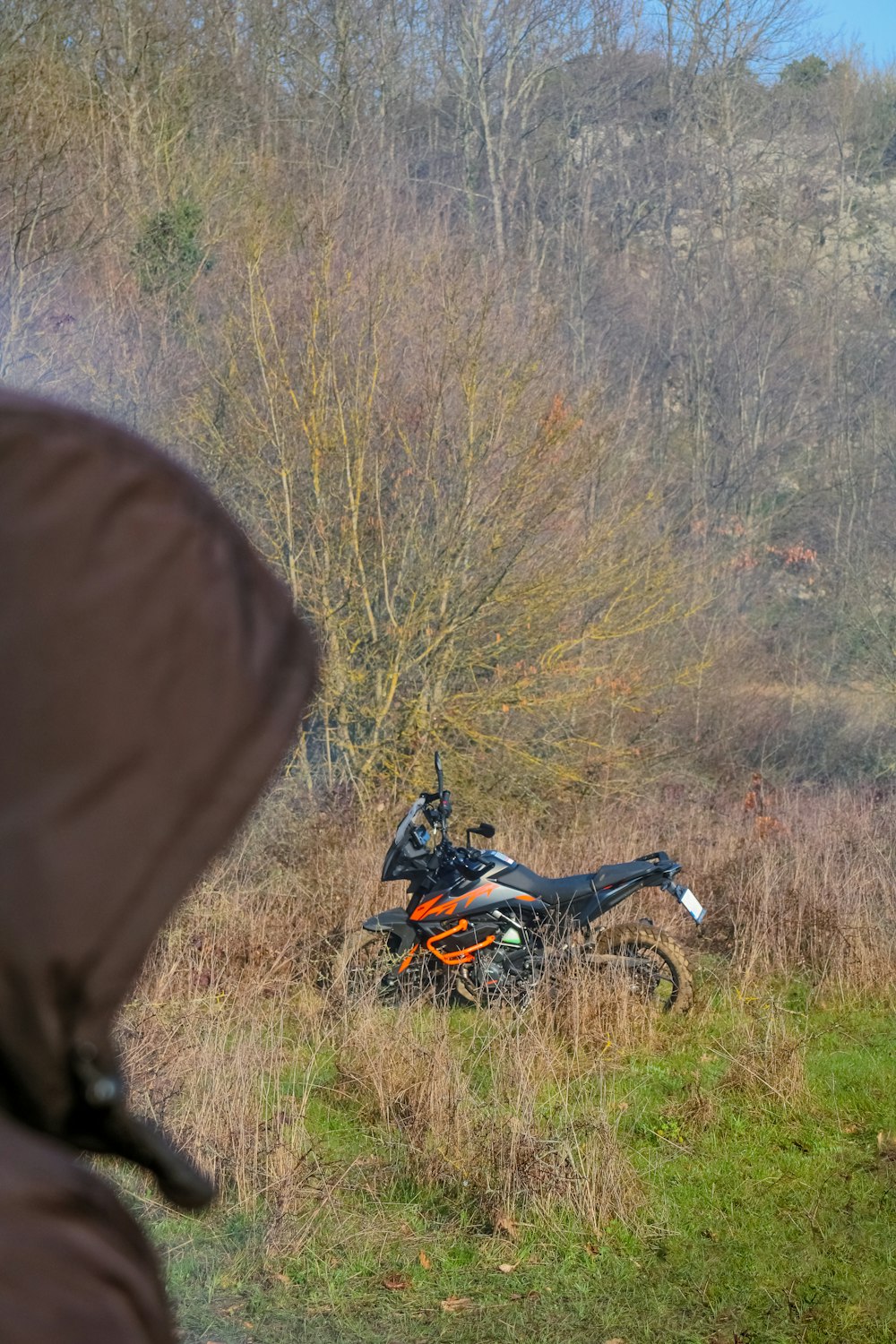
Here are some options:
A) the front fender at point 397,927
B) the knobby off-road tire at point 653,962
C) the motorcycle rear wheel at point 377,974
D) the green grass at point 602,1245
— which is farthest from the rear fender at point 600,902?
the green grass at point 602,1245

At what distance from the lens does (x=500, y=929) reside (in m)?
7.99

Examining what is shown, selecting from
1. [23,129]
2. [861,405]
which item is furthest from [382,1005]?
[861,405]

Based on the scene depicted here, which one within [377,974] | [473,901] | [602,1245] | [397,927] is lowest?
[377,974]

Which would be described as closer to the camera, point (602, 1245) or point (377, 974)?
point (602, 1245)

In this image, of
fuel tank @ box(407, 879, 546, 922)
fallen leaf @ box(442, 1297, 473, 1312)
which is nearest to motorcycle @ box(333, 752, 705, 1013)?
fuel tank @ box(407, 879, 546, 922)

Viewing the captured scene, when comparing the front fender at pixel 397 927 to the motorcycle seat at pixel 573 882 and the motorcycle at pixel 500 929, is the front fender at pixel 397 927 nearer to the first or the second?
the motorcycle at pixel 500 929

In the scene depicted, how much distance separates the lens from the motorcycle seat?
26.0 feet

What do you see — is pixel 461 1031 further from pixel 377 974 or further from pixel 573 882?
pixel 573 882

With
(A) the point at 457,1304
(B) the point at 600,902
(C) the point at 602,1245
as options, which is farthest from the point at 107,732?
(B) the point at 600,902

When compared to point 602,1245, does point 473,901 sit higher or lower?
higher

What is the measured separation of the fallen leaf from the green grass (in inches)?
0.7

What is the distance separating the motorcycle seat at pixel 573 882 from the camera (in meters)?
7.92

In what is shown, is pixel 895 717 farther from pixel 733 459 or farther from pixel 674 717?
pixel 733 459

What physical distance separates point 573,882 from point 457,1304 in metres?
3.45
